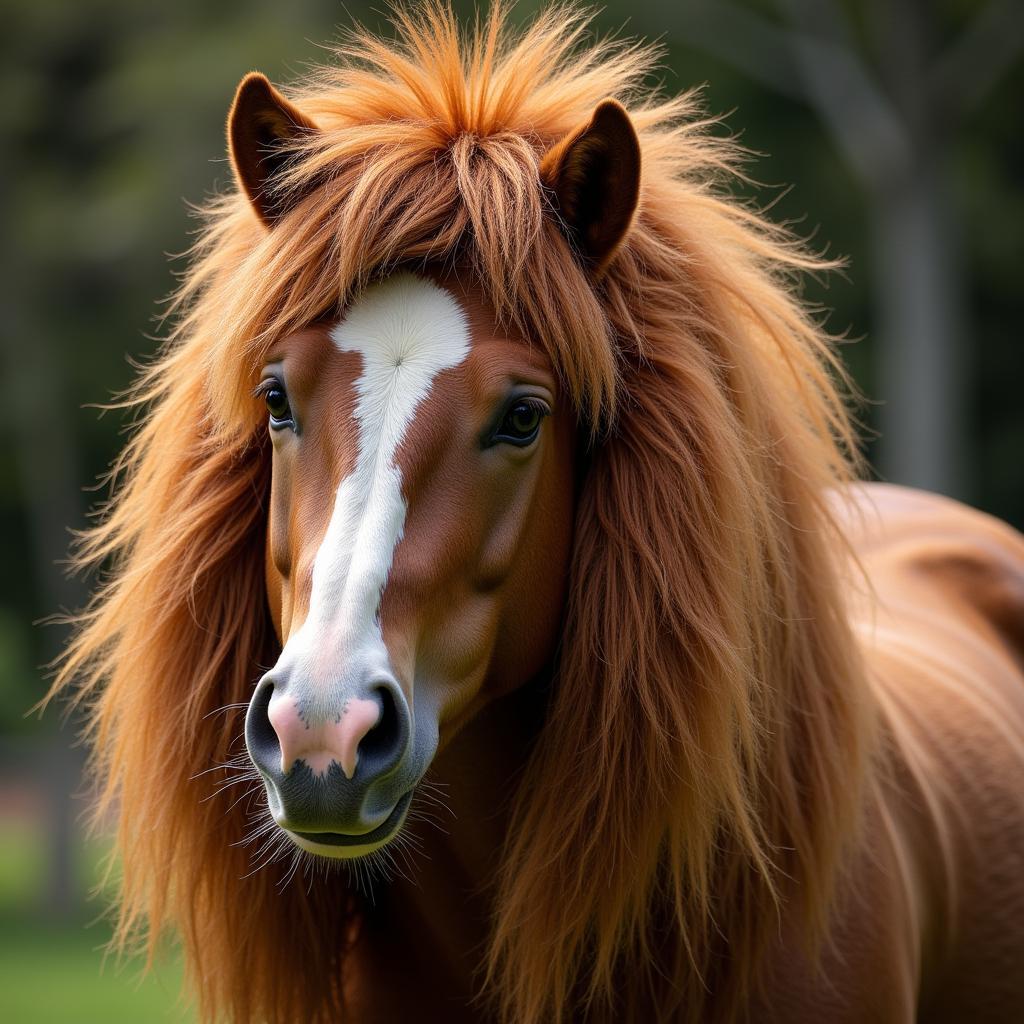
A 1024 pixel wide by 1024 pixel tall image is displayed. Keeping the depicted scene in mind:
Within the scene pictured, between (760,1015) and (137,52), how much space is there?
1613cm

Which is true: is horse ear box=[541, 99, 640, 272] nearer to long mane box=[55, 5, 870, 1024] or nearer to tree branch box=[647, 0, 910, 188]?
long mane box=[55, 5, 870, 1024]

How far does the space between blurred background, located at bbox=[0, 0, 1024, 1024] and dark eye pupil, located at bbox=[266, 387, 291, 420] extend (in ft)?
31.5

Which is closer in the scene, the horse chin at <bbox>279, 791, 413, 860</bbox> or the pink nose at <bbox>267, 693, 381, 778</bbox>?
the pink nose at <bbox>267, 693, 381, 778</bbox>

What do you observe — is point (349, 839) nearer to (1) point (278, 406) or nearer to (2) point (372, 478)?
(2) point (372, 478)

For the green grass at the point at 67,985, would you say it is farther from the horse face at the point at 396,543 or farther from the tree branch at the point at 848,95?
the tree branch at the point at 848,95

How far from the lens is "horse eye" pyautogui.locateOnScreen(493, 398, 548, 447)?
2.31m

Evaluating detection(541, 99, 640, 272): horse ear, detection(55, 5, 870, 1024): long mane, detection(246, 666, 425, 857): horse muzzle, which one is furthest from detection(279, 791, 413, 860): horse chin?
detection(541, 99, 640, 272): horse ear

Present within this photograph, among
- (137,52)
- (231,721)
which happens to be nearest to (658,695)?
(231,721)

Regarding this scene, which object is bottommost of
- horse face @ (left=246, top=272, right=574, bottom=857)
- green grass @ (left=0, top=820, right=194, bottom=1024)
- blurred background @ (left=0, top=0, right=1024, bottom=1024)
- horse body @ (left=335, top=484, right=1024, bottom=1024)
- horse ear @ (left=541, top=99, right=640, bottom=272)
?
green grass @ (left=0, top=820, right=194, bottom=1024)

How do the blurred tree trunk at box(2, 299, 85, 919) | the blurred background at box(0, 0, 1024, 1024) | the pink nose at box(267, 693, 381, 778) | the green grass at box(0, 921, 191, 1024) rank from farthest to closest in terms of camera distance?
the blurred tree trunk at box(2, 299, 85, 919), the blurred background at box(0, 0, 1024, 1024), the green grass at box(0, 921, 191, 1024), the pink nose at box(267, 693, 381, 778)

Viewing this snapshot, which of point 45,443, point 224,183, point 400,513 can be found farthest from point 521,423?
point 45,443

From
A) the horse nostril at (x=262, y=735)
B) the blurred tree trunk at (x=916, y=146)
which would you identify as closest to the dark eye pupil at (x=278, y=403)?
the horse nostril at (x=262, y=735)

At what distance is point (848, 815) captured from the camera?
2.60 metres

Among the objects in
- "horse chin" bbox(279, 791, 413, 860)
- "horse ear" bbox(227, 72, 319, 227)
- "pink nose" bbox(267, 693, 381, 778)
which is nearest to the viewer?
"pink nose" bbox(267, 693, 381, 778)
